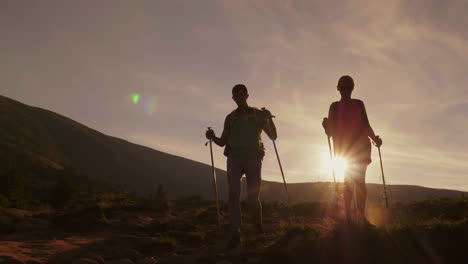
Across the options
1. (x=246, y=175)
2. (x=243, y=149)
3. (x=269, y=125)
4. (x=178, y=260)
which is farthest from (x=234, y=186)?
(x=178, y=260)

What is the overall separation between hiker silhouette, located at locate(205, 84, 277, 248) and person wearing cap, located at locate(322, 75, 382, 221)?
1.28 metres

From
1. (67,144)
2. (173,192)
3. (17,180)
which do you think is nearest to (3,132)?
(67,144)

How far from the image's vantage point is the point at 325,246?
464 centimetres

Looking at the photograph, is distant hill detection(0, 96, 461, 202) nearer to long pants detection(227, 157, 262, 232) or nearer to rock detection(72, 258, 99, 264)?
long pants detection(227, 157, 262, 232)

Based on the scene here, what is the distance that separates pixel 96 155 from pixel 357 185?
140m

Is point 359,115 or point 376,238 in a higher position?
point 359,115

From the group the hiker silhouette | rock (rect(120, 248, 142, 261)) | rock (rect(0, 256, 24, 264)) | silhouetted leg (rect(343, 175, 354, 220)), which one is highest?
the hiker silhouette

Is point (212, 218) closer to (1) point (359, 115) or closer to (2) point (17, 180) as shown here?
(1) point (359, 115)

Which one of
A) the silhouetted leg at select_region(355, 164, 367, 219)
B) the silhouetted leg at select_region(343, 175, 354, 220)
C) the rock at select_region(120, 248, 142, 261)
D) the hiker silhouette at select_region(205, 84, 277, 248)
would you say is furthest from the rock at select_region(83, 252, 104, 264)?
the silhouetted leg at select_region(355, 164, 367, 219)

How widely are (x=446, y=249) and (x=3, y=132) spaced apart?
420 feet

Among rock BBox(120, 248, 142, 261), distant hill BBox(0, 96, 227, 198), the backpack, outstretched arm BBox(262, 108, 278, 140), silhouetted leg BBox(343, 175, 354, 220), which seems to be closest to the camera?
silhouetted leg BBox(343, 175, 354, 220)

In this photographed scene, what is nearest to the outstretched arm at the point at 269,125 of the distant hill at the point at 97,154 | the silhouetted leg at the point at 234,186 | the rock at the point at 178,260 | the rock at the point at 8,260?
the silhouetted leg at the point at 234,186

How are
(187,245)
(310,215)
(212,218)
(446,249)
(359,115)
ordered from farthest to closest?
(310,215)
(212,218)
(187,245)
(359,115)
(446,249)

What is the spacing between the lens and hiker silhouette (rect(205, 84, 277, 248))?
6.75m
